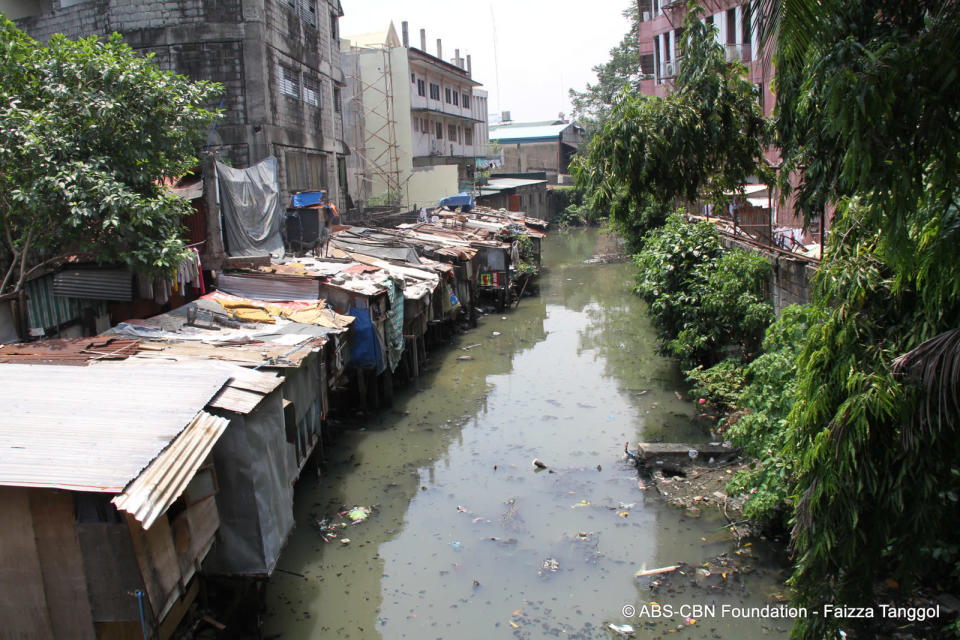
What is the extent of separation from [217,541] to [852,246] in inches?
216

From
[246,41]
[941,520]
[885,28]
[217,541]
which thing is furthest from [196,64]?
[941,520]

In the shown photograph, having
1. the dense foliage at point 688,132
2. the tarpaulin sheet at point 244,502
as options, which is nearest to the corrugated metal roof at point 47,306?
the tarpaulin sheet at point 244,502

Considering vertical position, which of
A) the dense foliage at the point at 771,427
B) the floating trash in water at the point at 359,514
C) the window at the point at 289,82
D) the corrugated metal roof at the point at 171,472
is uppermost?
the window at the point at 289,82

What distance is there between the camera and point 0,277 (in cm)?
858

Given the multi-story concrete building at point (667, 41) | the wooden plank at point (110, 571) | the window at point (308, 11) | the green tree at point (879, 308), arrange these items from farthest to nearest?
the multi-story concrete building at point (667, 41), the window at point (308, 11), the wooden plank at point (110, 571), the green tree at point (879, 308)

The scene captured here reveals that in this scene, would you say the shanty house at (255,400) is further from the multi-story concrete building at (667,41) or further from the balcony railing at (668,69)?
the balcony railing at (668,69)

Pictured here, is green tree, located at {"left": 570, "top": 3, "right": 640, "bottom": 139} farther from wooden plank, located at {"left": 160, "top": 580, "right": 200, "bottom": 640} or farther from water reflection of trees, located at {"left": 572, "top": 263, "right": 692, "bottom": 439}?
wooden plank, located at {"left": 160, "top": 580, "right": 200, "bottom": 640}

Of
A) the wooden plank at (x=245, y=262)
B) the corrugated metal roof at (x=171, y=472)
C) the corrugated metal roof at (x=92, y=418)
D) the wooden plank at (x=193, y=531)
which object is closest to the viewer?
the corrugated metal roof at (x=171, y=472)

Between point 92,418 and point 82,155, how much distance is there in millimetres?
4205

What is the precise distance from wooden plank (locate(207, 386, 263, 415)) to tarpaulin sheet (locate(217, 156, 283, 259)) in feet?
22.7

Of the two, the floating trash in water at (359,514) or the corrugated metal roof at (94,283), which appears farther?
the floating trash in water at (359,514)

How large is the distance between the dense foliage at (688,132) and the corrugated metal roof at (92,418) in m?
7.63

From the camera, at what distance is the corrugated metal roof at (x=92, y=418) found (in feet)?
15.0

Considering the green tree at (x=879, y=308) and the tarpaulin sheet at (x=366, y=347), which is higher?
the green tree at (x=879, y=308)
